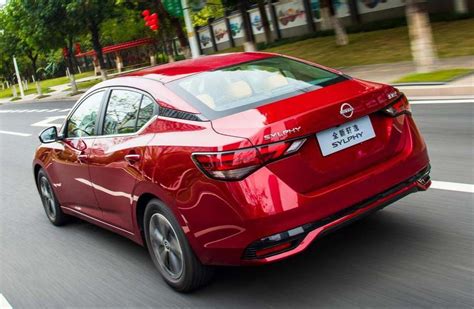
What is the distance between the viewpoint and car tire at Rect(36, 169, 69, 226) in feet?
21.3

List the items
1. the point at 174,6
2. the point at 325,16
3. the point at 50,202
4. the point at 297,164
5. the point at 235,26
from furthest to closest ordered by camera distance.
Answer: the point at 235,26
the point at 325,16
the point at 174,6
the point at 50,202
the point at 297,164

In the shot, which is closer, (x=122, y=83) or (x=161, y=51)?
(x=122, y=83)

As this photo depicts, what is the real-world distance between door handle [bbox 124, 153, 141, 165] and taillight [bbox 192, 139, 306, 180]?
0.91m

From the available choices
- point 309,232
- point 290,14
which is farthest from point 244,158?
point 290,14

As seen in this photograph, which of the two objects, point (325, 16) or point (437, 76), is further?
point (325, 16)

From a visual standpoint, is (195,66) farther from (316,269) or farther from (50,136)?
(50,136)

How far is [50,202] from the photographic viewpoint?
21.9ft

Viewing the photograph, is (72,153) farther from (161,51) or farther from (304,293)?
(161,51)

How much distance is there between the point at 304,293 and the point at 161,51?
5608 cm

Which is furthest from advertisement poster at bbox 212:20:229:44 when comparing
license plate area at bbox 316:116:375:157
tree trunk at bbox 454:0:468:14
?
license plate area at bbox 316:116:375:157

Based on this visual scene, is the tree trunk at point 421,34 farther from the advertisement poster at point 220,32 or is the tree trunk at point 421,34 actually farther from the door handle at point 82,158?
the advertisement poster at point 220,32

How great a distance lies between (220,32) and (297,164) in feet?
134

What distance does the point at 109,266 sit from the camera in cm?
503

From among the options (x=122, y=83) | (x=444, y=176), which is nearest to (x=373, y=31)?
(x=444, y=176)
